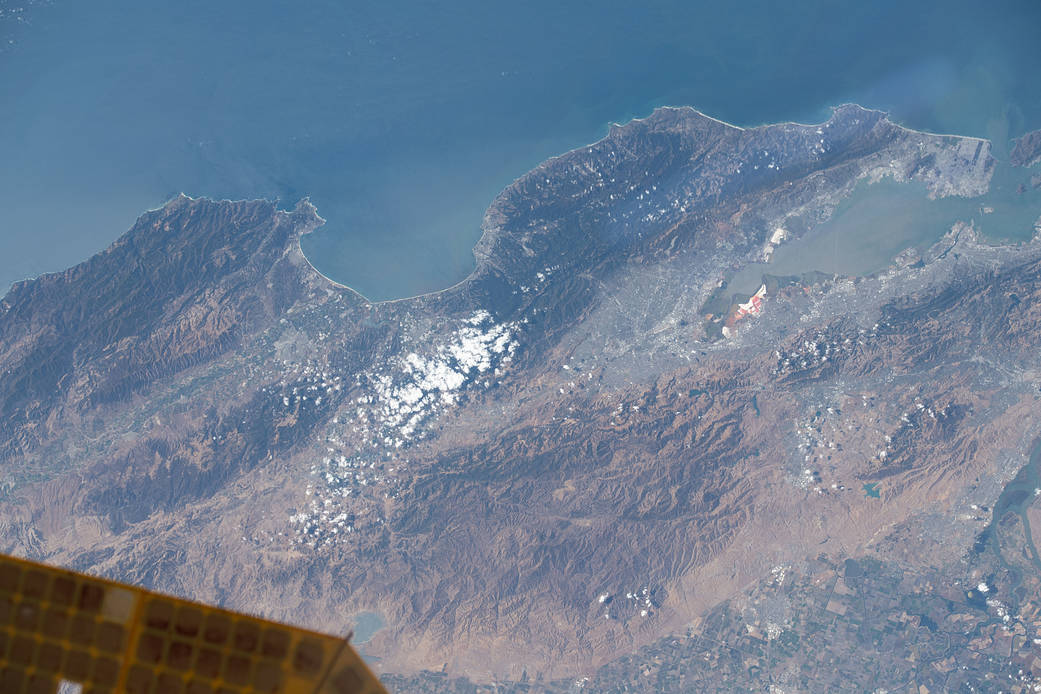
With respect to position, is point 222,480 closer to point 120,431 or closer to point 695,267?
point 120,431

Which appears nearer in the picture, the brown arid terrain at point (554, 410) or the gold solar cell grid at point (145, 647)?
the gold solar cell grid at point (145, 647)

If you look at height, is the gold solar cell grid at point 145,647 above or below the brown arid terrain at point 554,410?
below

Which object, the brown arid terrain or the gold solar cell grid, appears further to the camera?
the brown arid terrain

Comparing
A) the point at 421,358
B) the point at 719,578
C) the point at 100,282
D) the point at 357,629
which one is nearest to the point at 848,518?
the point at 719,578

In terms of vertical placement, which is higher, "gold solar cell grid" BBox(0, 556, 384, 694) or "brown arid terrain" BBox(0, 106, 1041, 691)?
"brown arid terrain" BBox(0, 106, 1041, 691)
